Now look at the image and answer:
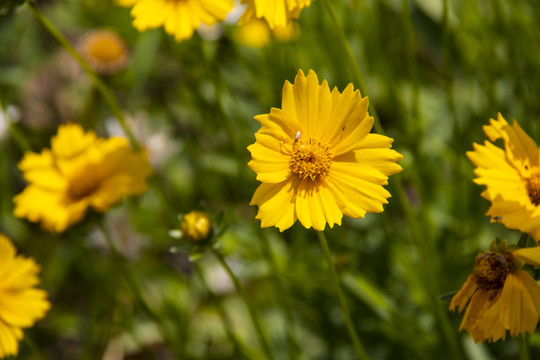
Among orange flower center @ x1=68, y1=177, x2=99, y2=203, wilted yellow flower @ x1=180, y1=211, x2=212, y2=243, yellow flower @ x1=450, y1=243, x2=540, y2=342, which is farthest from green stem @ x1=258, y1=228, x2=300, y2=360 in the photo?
yellow flower @ x1=450, y1=243, x2=540, y2=342

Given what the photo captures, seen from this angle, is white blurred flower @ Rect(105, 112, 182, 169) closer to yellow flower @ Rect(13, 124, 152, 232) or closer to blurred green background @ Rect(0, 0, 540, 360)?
blurred green background @ Rect(0, 0, 540, 360)

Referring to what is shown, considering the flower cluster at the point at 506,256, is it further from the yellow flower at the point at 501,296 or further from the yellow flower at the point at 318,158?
the yellow flower at the point at 318,158

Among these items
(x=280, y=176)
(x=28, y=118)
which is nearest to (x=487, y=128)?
(x=280, y=176)

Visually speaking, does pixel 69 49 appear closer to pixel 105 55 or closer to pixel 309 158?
pixel 309 158

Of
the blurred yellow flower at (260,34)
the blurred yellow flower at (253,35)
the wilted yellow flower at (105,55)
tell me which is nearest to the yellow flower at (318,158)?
the blurred yellow flower at (260,34)

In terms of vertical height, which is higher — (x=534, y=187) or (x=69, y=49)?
(x=69, y=49)

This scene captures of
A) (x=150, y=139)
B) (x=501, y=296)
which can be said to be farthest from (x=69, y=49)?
(x=150, y=139)
